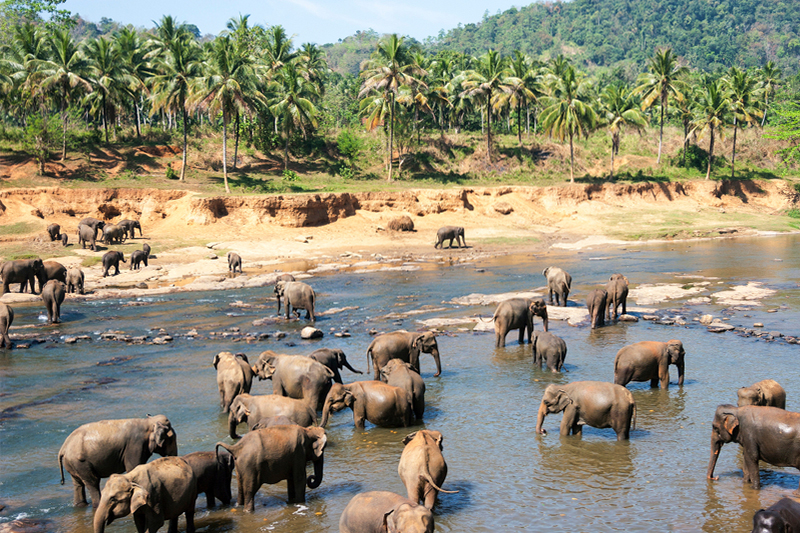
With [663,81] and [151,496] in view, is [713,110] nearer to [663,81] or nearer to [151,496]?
[663,81]

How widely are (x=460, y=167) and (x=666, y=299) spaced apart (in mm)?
42972

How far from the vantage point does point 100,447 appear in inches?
367

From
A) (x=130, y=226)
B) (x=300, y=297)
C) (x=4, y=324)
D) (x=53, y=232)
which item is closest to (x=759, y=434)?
(x=300, y=297)

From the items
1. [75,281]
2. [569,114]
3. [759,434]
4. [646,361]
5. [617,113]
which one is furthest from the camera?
[617,113]

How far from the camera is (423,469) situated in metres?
8.61

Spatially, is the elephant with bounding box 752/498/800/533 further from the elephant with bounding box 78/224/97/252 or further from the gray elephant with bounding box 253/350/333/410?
the elephant with bounding box 78/224/97/252

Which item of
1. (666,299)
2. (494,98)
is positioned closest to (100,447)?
(666,299)

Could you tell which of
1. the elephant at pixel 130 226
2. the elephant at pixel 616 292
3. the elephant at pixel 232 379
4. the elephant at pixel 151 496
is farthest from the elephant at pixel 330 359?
the elephant at pixel 130 226

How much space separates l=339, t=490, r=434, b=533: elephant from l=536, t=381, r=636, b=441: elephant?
5.19 meters

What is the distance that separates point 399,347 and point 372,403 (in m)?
3.31

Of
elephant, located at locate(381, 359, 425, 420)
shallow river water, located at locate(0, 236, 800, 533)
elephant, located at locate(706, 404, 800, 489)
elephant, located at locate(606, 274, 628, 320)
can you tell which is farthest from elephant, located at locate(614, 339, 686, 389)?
elephant, located at locate(606, 274, 628, 320)

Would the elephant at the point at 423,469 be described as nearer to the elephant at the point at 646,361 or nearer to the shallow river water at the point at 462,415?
the shallow river water at the point at 462,415

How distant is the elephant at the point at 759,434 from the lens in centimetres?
930

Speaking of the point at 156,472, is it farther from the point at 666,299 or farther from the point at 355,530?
the point at 666,299
